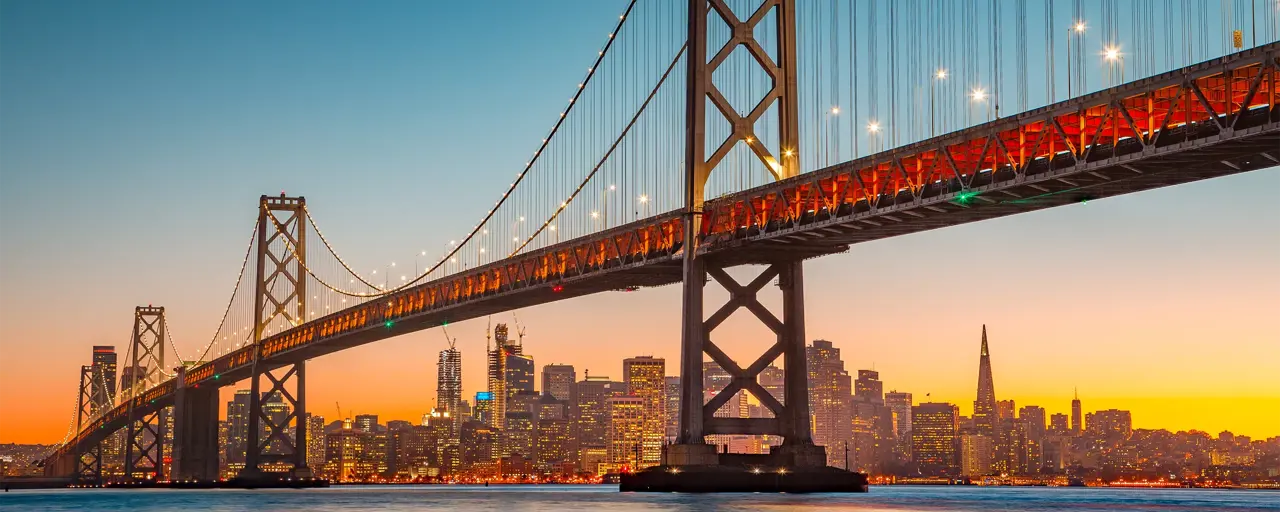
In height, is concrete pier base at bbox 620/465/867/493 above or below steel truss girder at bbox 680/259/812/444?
below

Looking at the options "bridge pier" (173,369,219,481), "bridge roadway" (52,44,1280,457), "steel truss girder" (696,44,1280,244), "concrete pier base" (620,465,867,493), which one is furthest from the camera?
"bridge pier" (173,369,219,481)

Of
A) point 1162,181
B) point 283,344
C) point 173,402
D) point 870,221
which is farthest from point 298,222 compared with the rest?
point 1162,181

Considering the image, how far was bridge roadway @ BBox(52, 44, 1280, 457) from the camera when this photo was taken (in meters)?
36.0

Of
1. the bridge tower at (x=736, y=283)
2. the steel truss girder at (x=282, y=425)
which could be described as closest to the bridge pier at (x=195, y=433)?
the steel truss girder at (x=282, y=425)

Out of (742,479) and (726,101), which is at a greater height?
(726,101)

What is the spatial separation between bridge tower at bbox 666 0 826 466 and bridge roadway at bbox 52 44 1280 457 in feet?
2.71

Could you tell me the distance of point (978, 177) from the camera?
140 ft

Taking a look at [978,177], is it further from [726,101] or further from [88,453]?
[88,453]

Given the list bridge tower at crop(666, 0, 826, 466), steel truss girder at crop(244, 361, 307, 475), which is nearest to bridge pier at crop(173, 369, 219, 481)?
steel truss girder at crop(244, 361, 307, 475)

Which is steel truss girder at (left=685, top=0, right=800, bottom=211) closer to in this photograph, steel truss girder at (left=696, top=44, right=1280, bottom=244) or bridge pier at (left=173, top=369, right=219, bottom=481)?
steel truss girder at (left=696, top=44, right=1280, bottom=244)

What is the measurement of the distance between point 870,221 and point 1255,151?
12727mm

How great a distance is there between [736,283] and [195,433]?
3081 inches

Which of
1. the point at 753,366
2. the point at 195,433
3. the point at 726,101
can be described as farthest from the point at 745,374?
the point at 195,433

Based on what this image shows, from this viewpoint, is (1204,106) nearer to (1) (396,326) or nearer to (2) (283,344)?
(1) (396,326)
